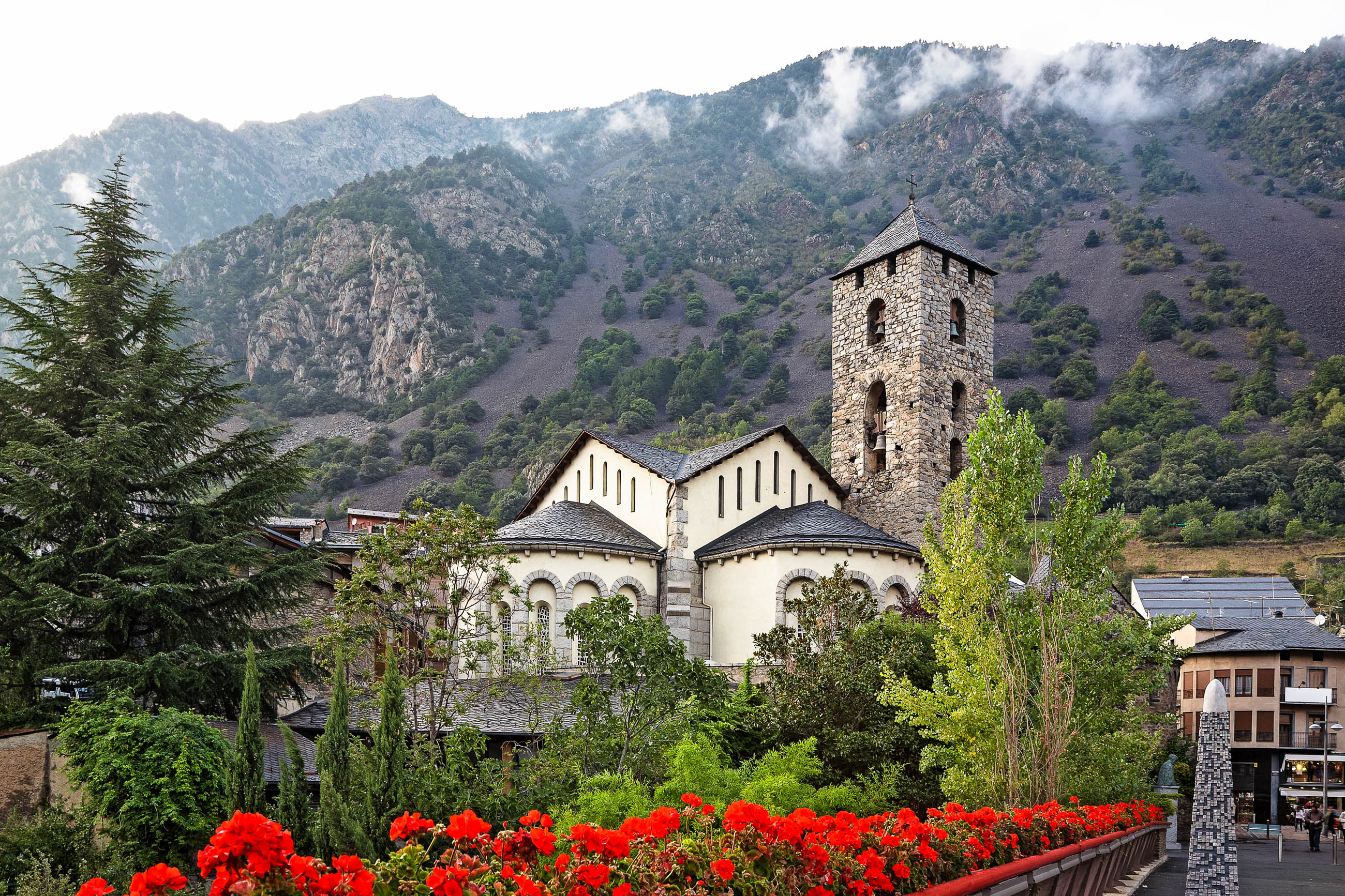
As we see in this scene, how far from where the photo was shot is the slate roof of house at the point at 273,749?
22.0 metres

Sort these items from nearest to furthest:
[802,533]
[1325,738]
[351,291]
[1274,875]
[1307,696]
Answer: [1274,875]
[802,533]
[1325,738]
[1307,696]
[351,291]

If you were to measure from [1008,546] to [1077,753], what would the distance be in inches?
131

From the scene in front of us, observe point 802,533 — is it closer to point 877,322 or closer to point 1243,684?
point 877,322

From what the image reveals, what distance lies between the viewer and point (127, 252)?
27875mm

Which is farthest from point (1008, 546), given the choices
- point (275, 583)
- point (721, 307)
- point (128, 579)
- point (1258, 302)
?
point (721, 307)

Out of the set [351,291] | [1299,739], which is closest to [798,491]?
[1299,739]

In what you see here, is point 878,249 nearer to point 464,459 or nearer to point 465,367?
point 464,459

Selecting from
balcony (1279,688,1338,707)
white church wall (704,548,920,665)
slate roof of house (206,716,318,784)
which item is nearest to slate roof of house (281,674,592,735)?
slate roof of house (206,716,318,784)

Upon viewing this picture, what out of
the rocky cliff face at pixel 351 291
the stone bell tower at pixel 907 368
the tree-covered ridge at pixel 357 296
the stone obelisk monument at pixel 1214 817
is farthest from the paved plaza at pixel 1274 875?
the rocky cliff face at pixel 351 291

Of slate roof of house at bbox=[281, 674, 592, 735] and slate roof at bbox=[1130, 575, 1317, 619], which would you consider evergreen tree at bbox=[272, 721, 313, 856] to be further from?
slate roof at bbox=[1130, 575, 1317, 619]

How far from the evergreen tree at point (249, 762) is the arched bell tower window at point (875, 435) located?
949 inches

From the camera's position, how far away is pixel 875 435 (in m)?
37.2

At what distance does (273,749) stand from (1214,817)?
60.3 feet

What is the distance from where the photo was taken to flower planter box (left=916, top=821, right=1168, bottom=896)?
723cm
